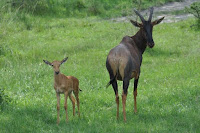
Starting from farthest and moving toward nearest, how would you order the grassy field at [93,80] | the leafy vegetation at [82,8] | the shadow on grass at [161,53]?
1. the leafy vegetation at [82,8]
2. the shadow on grass at [161,53]
3. the grassy field at [93,80]

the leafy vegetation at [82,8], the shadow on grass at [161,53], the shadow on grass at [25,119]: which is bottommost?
Answer: the leafy vegetation at [82,8]

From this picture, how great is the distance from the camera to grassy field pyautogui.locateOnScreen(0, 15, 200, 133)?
7.79m

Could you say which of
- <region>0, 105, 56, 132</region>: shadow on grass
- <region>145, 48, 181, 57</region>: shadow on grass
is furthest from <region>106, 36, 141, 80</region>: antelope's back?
<region>145, 48, 181, 57</region>: shadow on grass

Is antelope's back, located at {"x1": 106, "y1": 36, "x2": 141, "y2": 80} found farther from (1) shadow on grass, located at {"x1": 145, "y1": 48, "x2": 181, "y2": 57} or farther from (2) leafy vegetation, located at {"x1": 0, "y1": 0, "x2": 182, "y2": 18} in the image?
(2) leafy vegetation, located at {"x1": 0, "y1": 0, "x2": 182, "y2": 18}

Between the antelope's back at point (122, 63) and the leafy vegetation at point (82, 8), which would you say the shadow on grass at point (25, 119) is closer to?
the antelope's back at point (122, 63)

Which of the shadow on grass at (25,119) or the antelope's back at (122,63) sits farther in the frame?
the antelope's back at (122,63)

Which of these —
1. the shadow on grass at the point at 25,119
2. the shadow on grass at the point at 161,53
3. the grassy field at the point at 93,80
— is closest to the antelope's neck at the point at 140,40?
the grassy field at the point at 93,80

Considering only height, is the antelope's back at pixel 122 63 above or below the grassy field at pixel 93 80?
above

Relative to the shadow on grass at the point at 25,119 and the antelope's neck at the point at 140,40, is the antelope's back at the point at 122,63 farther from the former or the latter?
the shadow on grass at the point at 25,119

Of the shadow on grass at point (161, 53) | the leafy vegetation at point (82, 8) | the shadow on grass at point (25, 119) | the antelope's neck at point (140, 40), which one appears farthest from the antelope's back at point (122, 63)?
the leafy vegetation at point (82, 8)

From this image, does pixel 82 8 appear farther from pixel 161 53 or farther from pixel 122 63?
pixel 122 63

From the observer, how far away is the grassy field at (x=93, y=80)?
7785 mm

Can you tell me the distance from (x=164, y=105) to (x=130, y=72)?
1411 millimetres

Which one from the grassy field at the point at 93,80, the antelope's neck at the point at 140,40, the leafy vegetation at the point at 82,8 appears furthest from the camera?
the leafy vegetation at the point at 82,8
